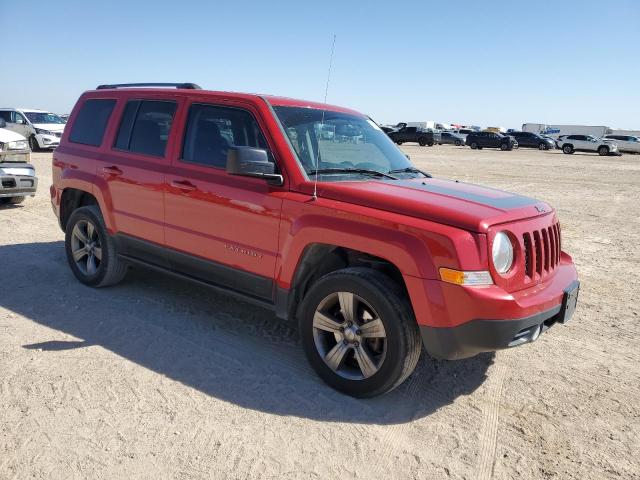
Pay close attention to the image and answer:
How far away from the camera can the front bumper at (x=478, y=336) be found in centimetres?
298

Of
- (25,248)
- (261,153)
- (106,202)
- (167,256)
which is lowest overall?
(25,248)

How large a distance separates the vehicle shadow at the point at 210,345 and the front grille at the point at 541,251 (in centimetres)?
92

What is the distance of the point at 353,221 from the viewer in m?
3.34

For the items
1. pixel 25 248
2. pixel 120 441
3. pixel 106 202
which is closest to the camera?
pixel 120 441

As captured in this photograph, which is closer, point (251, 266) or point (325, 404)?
point (325, 404)

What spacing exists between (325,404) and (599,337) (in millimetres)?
2642

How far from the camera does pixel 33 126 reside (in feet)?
69.2

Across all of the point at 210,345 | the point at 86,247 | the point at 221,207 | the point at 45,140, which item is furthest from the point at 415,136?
the point at 210,345

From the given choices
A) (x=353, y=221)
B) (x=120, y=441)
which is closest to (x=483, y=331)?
(x=353, y=221)

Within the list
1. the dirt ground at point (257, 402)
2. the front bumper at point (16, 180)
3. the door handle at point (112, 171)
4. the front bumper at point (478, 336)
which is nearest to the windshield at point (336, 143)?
the front bumper at point (478, 336)

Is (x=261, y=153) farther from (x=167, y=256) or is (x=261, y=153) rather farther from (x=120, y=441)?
(x=120, y=441)

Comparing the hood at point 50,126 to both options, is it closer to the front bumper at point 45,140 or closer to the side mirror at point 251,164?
the front bumper at point 45,140

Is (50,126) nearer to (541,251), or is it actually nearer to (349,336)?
(349,336)

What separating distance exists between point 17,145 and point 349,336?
25.7 ft
